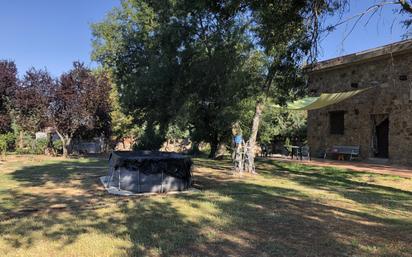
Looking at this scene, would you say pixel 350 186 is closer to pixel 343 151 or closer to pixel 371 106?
pixel 371 106

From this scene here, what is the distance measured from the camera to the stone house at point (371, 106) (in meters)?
15.6

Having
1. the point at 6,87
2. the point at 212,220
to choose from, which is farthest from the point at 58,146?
the point at 212,220

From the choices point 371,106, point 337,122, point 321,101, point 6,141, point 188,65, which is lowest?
point 6,141

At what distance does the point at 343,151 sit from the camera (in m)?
18.5

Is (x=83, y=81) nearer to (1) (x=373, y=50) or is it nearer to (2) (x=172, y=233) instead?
(1) (x=373, y=50)

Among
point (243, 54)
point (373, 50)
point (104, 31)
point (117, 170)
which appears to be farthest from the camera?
point (104, 31)

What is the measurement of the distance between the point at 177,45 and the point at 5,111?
43.1 ft

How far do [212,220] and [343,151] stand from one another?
1385 centimetres

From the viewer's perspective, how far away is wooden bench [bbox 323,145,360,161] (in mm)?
17844

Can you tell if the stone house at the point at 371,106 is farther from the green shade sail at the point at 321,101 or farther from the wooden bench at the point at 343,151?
the green shade sail at the point at 321,101

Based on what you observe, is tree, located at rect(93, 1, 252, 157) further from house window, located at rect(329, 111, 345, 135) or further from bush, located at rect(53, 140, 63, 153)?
bush, located at rect(53, 140, 63, 153)

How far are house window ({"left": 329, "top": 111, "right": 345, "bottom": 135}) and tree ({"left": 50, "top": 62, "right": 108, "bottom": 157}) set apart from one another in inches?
470

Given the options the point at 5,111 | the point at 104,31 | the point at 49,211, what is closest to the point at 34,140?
the point at 5,111

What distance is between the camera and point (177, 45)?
14.1 metres
